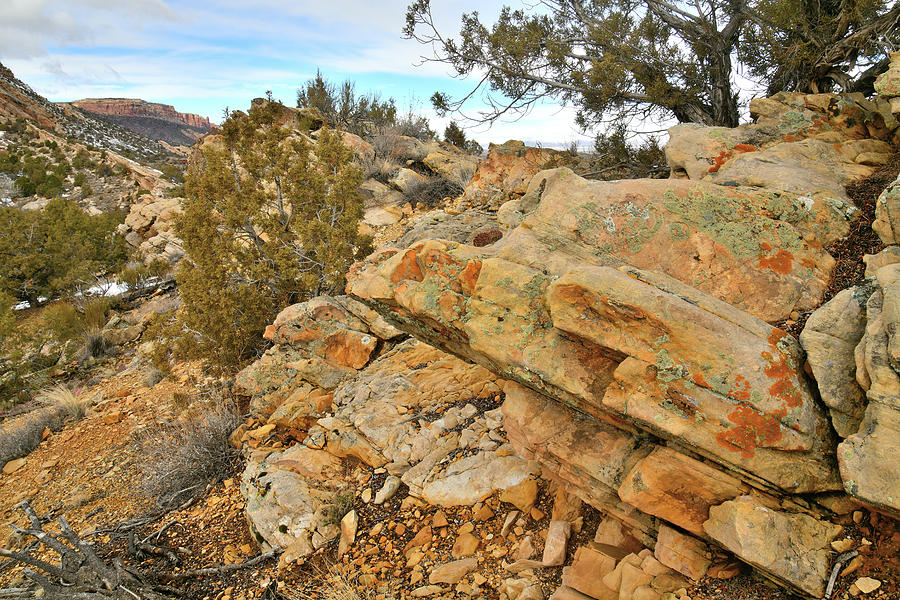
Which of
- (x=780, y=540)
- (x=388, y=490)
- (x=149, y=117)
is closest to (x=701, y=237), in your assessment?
(x=780, y=540)

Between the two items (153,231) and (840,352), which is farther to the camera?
(153,231)

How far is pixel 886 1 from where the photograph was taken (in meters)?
6.29

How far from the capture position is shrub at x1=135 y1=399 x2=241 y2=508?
586 centimetres

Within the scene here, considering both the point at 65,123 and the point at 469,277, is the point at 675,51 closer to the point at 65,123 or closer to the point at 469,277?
the point at 469,277

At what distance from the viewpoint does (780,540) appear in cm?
254

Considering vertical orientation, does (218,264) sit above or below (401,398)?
above

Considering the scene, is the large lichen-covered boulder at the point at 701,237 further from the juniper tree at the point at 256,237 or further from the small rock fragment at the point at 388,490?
the juniper tree at the point at 256,237

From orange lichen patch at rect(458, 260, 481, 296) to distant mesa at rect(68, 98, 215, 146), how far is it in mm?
104194

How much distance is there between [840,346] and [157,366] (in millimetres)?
10706

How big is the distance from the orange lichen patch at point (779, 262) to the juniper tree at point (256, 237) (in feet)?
24.8

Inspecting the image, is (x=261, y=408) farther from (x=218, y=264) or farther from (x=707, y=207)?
(x=707, y=207)

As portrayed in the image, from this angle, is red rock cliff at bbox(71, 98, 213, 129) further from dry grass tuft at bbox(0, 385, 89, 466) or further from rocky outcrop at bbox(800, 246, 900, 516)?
rocky outcrop at bbox(800, 246, 900, 516)

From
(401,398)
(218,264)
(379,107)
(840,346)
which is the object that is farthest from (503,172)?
(379,107)

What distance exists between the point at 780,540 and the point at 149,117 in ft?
474
